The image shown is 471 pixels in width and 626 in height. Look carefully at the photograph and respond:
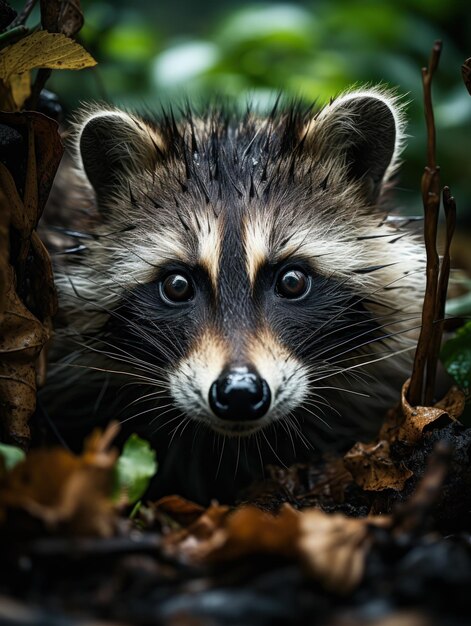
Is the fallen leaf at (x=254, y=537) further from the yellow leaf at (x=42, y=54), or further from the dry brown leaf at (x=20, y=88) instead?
the dry brown leaf at (x=20, y=88)

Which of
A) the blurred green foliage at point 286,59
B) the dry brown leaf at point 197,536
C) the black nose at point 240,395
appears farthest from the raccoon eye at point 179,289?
the blurred green foliage at point 286,59

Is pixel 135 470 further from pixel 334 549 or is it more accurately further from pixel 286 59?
pixel 286 59

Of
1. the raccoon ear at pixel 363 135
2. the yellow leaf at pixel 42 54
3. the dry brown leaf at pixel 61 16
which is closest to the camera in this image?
the yellow leaf at pixel 42 54

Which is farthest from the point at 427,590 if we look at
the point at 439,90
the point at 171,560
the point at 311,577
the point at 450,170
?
the point at 439,90

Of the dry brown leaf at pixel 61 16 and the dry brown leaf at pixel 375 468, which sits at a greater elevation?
the dry brown leaf at pixel 61 16

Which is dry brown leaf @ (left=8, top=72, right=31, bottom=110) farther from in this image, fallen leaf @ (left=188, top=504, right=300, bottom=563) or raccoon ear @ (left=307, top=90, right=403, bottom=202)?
fallen leaf @ (left=188, top=504, right=300, bottom=563)

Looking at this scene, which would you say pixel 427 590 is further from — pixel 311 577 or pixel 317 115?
pixel 317 115

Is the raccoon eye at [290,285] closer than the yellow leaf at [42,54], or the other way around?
the yellow leaf at [42,54]

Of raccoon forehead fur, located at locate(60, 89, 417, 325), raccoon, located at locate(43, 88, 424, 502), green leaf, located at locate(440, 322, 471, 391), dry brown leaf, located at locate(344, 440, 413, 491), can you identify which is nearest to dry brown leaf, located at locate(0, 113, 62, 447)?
raccoon, located at locate(43, 88, 424, 502)
